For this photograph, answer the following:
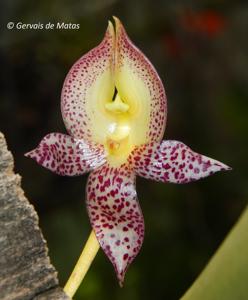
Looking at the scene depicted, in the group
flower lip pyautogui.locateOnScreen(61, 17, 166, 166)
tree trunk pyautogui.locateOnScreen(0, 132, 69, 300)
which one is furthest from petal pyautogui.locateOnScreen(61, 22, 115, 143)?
tree trunk pyautogui.locateOnScreen(0, 132, 69, 300)

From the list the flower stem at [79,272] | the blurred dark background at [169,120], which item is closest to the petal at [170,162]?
the flower stem at [79,272]

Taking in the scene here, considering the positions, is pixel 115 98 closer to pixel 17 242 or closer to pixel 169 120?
pixel 17 242

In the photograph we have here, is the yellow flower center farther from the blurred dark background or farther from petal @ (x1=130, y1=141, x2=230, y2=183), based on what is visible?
the blurred dark background

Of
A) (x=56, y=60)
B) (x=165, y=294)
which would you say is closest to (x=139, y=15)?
(x=56, y=60)

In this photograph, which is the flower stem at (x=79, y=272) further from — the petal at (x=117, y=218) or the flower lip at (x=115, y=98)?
the flower lip at (x=115, y=98)

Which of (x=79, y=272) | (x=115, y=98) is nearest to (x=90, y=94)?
(x=115, y=98)

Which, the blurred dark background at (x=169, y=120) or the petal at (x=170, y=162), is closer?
the petal at (x=170, y=162)
